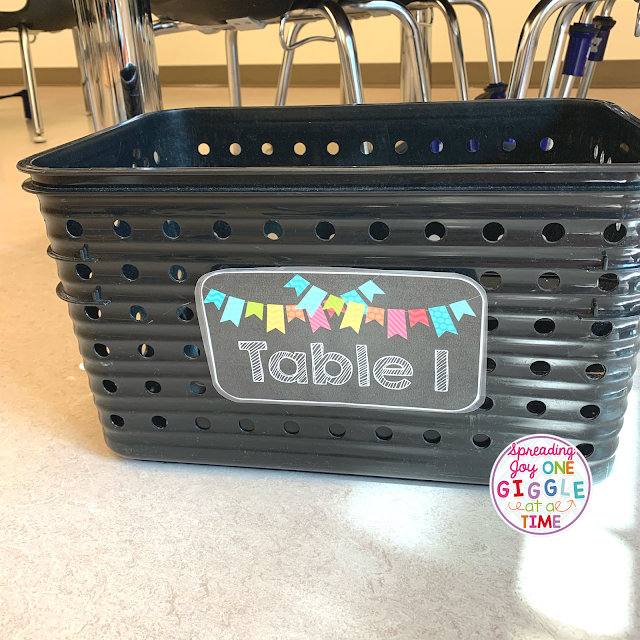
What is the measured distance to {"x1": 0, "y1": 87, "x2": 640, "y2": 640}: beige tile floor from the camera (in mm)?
478

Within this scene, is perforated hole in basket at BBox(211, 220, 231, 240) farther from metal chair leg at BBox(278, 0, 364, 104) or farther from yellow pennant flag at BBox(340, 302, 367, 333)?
metal chair leg at BBox(278, 0, 364, 104)

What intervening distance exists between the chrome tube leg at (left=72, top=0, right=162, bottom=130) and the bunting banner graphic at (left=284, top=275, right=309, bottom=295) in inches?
23.6

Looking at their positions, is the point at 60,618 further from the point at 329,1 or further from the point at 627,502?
the point at 329,1

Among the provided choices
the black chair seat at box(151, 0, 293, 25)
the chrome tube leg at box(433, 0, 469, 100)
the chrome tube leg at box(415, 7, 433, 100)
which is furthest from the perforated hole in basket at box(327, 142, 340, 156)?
the chrome tube leg at box(415, 7, 433, 100)

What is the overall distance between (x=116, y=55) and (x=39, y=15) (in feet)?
6.68

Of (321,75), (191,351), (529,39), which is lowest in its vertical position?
(321,75)

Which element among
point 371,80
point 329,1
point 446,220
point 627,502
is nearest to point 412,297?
point 446,220

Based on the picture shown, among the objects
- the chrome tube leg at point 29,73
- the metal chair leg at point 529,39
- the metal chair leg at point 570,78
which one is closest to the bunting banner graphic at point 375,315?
the metal chair leg at point 529,39

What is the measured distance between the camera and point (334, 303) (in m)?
0.55

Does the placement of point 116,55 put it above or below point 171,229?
above

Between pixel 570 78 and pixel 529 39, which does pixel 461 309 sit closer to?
pixel 529 39

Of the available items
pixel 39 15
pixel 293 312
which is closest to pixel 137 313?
pixel 293 312

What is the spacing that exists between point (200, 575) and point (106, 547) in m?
0.10

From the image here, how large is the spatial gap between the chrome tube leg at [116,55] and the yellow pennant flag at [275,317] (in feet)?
1.94
